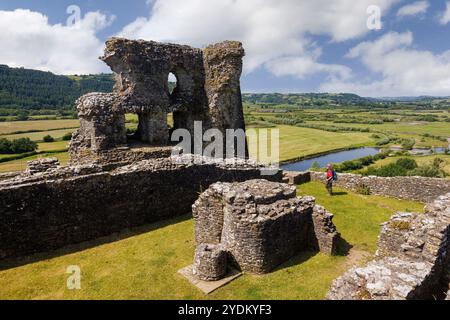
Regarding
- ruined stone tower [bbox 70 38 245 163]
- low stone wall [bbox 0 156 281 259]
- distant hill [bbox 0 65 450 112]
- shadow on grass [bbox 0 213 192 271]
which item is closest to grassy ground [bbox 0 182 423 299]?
shadow on grass [bbox 0 213 192 271]

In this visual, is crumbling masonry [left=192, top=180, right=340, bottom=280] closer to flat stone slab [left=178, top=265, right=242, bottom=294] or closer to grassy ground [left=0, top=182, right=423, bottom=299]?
flat stone slab [left=178, top=265, right=242, bottom=294]

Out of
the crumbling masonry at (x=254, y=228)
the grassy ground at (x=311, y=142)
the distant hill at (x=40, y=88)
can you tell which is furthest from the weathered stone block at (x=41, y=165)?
the distant hill at (x=40, y=88)

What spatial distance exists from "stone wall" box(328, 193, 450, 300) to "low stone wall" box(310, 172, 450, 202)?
275 inches

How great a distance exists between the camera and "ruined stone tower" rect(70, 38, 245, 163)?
57.8ft

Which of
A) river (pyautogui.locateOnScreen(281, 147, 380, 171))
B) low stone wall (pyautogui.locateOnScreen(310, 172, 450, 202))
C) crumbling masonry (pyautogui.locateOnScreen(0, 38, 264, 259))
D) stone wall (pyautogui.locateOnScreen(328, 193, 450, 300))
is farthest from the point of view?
river (pyautogui.locateOnScreen(281, 147, 380, 171))

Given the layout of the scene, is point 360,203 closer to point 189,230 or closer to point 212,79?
point 189,230

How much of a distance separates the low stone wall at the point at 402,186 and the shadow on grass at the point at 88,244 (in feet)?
34.9

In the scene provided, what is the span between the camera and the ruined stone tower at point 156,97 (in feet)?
57.8

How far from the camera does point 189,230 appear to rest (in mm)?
12953

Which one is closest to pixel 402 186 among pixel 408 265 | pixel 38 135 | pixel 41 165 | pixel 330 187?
pixel 330 187

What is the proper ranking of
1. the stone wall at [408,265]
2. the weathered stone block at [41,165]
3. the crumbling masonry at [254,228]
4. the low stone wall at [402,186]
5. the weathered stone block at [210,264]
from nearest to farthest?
the stone wall at [408,265], the weathered stone block at [210,264], the crumbling masonry at [254,228], the weathered stone block at [41,165], the low stone wall at [402,186]

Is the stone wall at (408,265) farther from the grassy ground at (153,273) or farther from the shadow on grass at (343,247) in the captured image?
the grassy ground at (153,273)

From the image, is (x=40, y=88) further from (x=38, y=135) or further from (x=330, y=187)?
(x=330, y=187)

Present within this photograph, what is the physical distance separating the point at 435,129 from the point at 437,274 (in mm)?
137591
